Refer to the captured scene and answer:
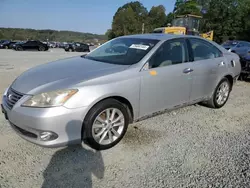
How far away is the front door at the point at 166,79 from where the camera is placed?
3232 millimetres

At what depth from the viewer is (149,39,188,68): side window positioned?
11.0 feet

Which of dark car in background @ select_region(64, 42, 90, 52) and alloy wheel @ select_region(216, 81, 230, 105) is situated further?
dark car in background @ select_region(64, 42, 90, 52)

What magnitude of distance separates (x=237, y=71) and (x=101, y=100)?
3.54 m

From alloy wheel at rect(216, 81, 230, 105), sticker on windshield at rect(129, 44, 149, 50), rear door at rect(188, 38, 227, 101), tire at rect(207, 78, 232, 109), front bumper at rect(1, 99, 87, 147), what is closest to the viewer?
front bumper at rect(1, 99, 87, 147)

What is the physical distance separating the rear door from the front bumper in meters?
2.20

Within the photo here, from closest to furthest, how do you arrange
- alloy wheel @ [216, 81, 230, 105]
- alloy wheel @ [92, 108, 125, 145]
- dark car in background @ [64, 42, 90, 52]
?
alloy wheel @ [92, 108, 125, 145]
alloy wheel @ [216, 81, 230, 105]
dark car in background @ [64, 42, 90, 52]

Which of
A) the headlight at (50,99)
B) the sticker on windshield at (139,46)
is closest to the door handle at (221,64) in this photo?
the sticker on windshield at (139,46)

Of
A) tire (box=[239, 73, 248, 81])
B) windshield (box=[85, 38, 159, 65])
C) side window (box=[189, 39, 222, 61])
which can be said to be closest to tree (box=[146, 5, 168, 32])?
tire (box=[239, 73, 248, 81])

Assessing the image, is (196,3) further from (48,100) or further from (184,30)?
(48,100)

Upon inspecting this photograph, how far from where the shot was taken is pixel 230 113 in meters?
4.44

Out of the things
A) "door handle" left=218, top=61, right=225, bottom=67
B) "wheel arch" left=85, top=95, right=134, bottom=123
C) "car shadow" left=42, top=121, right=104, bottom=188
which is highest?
"door handle" left=218, top=61, right=225, bottom=67

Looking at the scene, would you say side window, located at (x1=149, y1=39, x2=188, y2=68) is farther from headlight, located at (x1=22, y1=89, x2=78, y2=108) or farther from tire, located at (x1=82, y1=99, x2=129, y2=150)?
headlight, located at (x1=22, y1=89, x2=78, y2=108)

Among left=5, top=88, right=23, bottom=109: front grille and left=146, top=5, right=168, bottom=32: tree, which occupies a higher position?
left=146, top=5, right=168, bottom=32: tree

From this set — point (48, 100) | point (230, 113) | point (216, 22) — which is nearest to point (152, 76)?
point (48, 100)
